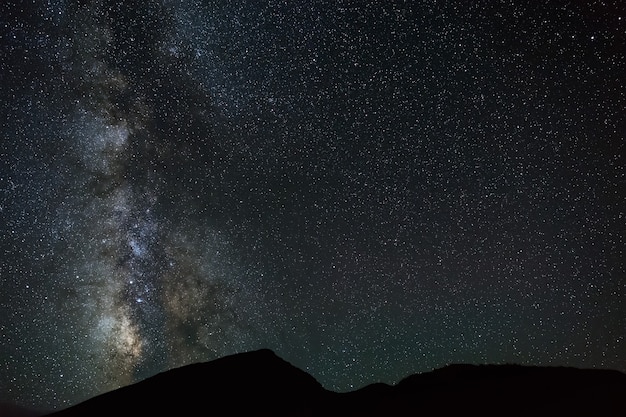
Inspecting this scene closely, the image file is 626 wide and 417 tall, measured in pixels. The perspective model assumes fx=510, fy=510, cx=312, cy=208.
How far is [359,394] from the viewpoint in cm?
1392

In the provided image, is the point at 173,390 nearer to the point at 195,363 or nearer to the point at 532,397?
the point at 195,363

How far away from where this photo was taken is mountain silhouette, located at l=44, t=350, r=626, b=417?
11055 mm

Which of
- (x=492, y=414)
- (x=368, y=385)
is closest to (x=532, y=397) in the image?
(x=492, y=414)

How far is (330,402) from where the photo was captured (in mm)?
13961

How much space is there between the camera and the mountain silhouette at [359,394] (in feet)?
36.3

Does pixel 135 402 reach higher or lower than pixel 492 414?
higher

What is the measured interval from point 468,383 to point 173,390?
846 centimetres

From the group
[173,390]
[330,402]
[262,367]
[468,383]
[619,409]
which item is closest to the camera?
[619,409]

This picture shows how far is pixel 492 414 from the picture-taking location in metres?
10.9

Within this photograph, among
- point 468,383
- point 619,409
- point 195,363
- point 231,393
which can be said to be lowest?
point 619,409

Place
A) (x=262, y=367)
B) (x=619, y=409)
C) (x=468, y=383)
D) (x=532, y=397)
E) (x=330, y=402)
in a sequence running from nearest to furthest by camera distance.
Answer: (x=619, y=409) → (x=532, y=397) → (x=468, y=383) → (x=330, y=402) → (x=262, y=367)

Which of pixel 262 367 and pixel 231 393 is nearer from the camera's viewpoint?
pixel 231 393

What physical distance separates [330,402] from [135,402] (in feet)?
18.5

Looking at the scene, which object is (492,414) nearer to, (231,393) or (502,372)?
(502,372)
